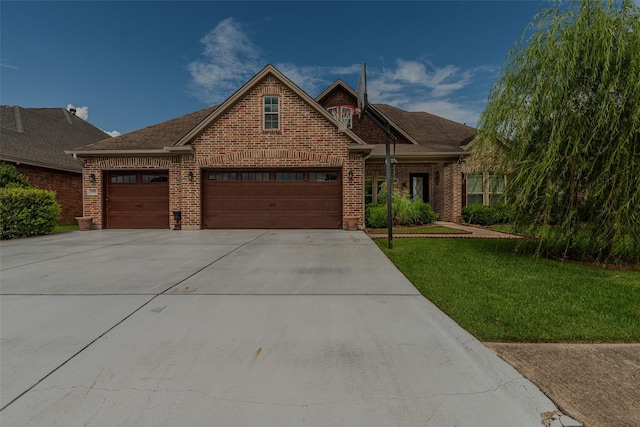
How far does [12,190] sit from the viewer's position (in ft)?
32.1

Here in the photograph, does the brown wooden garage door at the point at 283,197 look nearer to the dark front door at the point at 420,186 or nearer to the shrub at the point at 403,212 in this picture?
the shrub at the point at 403,212

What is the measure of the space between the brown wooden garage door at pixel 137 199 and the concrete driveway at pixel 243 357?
8.17 metres

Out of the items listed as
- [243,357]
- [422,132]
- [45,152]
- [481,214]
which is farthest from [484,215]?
[45,152]

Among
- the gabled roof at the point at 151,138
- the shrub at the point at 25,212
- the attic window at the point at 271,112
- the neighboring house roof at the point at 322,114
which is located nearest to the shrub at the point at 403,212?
the neighboring house roof at the point at 322,114

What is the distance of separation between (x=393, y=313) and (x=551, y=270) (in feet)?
12.4

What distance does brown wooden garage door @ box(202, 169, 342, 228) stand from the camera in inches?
462

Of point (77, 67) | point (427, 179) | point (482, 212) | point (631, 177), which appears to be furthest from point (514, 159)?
point (77, 67)

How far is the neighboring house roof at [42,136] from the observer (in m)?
13.6

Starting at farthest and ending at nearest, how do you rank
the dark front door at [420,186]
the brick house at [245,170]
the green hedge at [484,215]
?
the dark front door at [420,186] → the green hedge at [484,215] → the brick house at [245,170]

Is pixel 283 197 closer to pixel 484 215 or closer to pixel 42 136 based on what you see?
pixel 484 215

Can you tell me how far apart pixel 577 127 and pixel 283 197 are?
8918 millimetres

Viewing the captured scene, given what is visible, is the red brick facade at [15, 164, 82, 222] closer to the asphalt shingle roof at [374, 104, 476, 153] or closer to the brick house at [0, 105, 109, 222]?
the brick house at [0, 105, 109, 222]

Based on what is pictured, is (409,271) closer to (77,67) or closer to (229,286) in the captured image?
(229,286)

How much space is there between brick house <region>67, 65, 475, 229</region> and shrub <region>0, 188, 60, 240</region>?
1759mm
